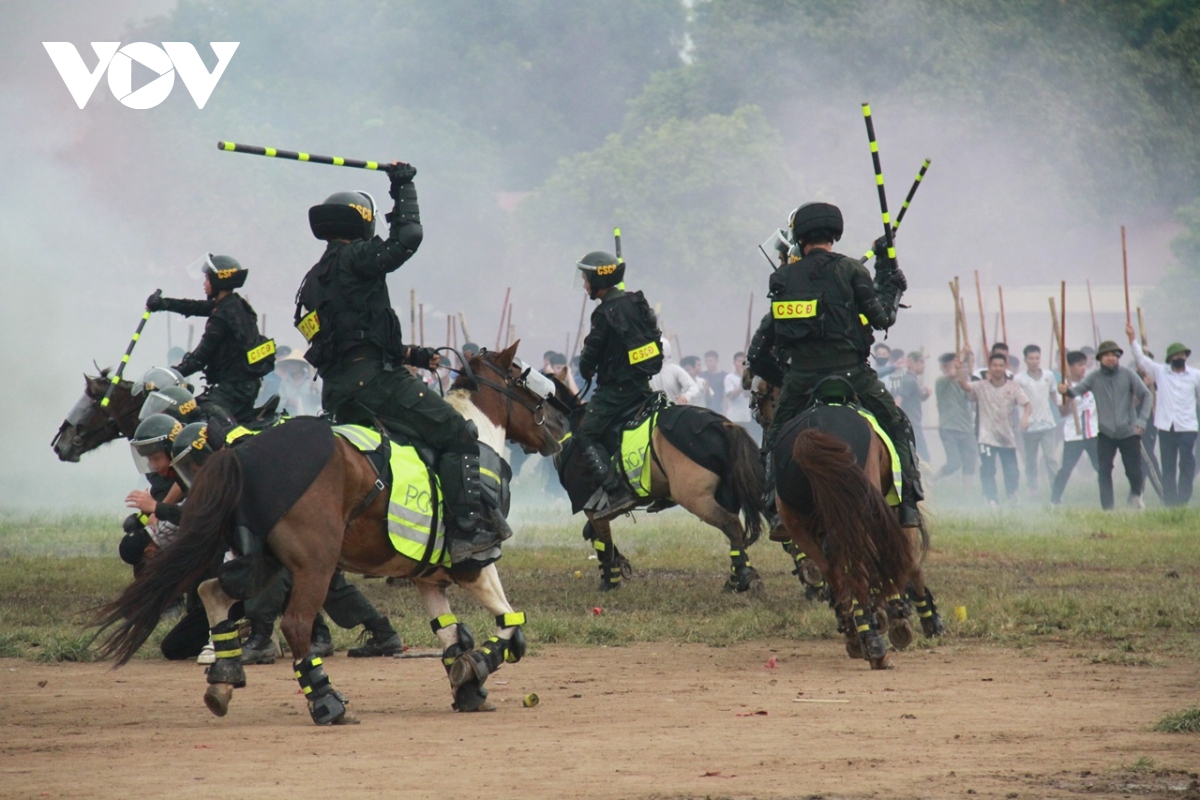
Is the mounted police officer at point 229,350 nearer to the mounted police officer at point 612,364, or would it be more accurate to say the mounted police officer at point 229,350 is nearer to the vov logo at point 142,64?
the mounted police officer at point 612,364

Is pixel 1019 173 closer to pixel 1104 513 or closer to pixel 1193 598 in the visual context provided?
pixel 1104 513

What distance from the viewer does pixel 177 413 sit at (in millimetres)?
10602

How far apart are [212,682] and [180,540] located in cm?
67

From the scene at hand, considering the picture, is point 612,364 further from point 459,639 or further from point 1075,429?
point 1075,429

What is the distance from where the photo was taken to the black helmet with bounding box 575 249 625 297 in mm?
12930

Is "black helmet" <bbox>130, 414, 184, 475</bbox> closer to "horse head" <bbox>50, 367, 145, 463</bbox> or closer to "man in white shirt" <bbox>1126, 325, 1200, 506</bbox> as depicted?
"horse head" <bbox>50, 367, 145, 463</bbox>

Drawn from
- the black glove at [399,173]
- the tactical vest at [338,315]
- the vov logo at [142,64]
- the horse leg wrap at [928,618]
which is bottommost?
the horse leg wrap at [928,618]

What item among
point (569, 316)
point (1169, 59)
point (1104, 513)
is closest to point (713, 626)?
point (1104, 513)

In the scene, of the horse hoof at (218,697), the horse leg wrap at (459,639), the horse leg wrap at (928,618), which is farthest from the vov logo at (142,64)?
the horse hoof at (218,697)

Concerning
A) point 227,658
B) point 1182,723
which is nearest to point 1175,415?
point 1182,723

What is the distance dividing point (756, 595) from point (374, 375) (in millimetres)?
5332

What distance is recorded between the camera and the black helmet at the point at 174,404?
10.5m

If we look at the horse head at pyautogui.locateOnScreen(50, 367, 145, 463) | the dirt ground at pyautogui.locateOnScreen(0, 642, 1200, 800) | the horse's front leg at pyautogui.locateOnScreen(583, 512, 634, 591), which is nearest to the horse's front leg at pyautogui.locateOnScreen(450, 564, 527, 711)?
the dirt ground at pyautogui.locateOnScreen(0, 642, 1200, 800)

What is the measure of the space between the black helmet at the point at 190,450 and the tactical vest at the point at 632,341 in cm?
455
